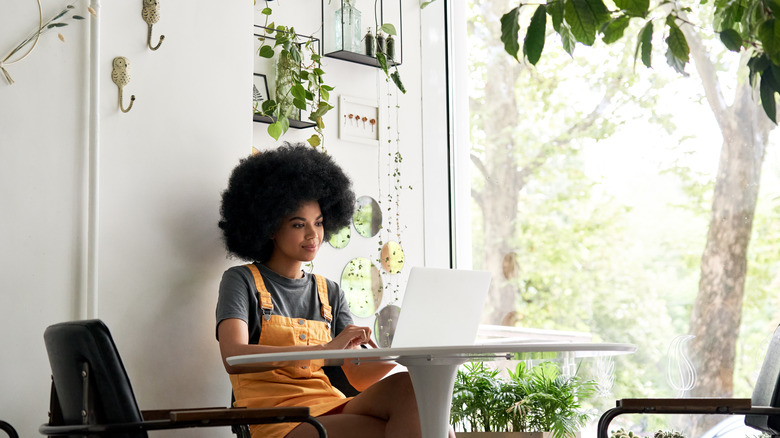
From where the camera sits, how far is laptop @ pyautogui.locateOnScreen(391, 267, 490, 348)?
81.0 inches

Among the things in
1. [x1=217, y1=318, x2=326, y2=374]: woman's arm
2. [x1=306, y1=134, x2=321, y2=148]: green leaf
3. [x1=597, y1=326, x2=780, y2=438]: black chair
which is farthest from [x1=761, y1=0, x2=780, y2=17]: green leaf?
[x1=306, y1=134, x2=321, y2=148]: green leaf

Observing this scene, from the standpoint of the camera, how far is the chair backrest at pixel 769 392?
2084mm

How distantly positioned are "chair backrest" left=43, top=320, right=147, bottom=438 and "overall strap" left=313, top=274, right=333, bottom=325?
1.08 metres

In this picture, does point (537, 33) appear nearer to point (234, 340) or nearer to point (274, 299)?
point (234, 340)

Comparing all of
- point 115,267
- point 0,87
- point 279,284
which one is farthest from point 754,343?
point 0,87

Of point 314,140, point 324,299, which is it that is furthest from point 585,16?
point 314,140

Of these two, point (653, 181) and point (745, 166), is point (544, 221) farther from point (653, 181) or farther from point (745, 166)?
point (745, 166)

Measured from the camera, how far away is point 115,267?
2.43m

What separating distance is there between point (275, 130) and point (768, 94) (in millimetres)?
2144

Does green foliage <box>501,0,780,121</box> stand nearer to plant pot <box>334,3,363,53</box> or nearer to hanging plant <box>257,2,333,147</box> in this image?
hanging plant <box>257,2,333,147</box>

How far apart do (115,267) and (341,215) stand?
0.88 metres

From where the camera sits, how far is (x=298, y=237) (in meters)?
2.75

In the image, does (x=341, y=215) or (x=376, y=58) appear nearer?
(x=341, y=215)

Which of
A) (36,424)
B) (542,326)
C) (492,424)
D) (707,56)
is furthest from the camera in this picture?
(542,326)
